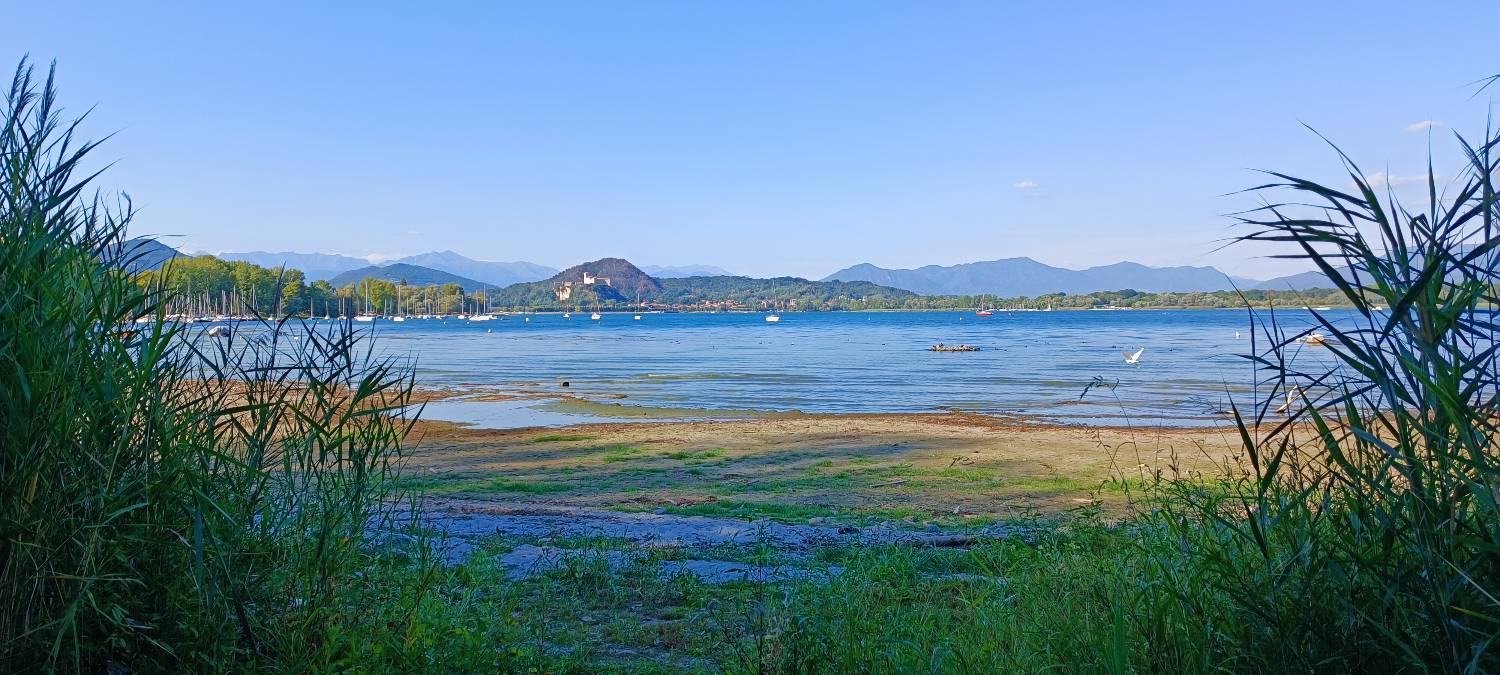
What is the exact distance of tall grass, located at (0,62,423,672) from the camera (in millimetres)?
3061

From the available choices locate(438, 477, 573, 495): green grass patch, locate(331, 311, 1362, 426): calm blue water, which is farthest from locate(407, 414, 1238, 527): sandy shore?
locate(331, 311, 1362, 426): calm blue water

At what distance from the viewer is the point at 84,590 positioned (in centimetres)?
302

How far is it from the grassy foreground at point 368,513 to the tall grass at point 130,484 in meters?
0.01

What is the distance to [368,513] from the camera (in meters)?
3.81

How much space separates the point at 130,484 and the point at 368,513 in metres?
0.87

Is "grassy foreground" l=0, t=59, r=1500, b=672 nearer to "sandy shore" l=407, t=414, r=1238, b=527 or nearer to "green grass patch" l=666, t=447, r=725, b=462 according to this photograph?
"sandy shore" l=407, t=414, r=1238, b=527

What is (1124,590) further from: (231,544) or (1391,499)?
(231,544)

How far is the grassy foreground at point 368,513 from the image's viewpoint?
290 centimetres

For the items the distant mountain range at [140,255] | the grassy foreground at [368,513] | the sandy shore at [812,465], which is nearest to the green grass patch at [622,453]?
the sandy shore at [812,465]

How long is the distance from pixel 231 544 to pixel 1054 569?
450 centimetres

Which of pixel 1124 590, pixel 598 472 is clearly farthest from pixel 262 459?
pixel 598 472

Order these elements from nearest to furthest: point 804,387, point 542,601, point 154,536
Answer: point 154,536
point 542,601
point 804,387

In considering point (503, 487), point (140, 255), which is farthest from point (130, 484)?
point (503, 487)

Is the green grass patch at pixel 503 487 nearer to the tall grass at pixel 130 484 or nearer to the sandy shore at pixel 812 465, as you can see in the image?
the sandy shore at pixel 812 465
